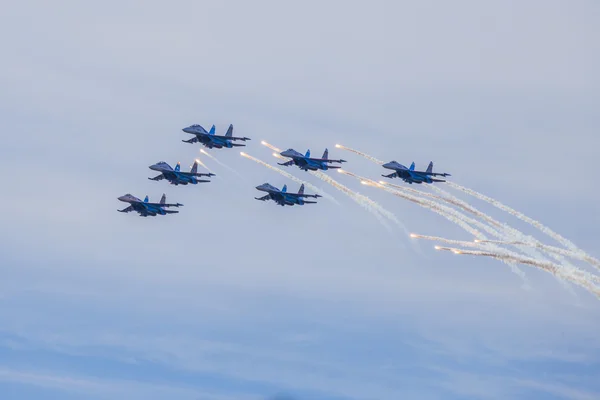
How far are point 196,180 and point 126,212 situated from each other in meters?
12.0

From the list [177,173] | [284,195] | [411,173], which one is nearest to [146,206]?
[177,173]

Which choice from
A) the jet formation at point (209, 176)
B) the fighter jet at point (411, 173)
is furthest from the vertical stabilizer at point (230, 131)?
the fighter jet at point (411, 173)

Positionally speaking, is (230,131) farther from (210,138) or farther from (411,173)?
(411,173)

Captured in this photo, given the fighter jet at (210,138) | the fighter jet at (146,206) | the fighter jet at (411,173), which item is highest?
the fighter jet at (210,138)

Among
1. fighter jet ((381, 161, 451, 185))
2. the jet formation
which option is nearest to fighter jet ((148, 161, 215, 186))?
the jet formation

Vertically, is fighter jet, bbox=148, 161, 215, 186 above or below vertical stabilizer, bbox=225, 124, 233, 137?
below

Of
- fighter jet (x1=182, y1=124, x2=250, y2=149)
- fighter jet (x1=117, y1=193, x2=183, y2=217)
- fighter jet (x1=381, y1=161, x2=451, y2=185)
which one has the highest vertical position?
fighter jet (x1=182, y1=124, x2=250, y2=149)

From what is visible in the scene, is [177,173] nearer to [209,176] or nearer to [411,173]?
[209,176]

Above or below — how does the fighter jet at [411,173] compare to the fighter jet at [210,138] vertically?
below

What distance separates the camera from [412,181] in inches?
6344

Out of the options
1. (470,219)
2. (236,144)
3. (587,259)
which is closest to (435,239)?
(470,219)

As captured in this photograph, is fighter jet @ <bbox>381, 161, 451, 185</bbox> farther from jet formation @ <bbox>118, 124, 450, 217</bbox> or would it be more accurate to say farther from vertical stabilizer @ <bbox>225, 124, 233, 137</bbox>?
vertical stabilizer @ <bbox>225, 124, 233, 137</bbox>

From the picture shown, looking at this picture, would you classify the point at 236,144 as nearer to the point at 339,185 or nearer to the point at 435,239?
the point at 339,185

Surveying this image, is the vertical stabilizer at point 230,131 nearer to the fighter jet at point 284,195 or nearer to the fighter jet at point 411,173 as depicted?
the fighter jet at point 284,195
